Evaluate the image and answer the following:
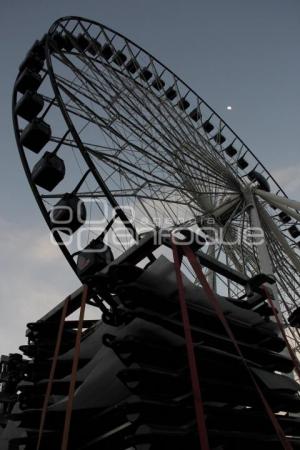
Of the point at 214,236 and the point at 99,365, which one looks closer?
the point at 99,365

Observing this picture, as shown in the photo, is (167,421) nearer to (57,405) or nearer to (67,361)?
(57,405)

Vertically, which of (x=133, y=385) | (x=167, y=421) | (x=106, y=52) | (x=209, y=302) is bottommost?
(x=167, y=421)

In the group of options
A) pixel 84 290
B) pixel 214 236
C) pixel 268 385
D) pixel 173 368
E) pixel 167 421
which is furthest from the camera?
pixel 214 236

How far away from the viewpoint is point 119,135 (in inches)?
339

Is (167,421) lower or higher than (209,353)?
lower

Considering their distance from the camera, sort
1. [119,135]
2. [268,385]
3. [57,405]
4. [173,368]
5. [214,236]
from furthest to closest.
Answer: [214,236], [119,135], [57,405], [268,385], [173,368]

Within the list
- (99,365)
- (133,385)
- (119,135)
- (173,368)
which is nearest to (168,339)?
(173,368)

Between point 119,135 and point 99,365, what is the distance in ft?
23.6

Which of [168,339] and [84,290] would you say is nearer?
[168,339]

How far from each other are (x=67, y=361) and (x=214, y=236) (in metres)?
9.51

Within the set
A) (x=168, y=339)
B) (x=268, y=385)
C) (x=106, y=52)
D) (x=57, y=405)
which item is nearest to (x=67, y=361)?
(x=57, y=405)

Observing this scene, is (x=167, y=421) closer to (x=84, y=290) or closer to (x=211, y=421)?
(x=211, y=421)

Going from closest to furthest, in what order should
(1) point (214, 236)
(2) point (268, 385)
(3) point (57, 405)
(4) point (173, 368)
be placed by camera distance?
(4) point (173, 368) < (2) point (268, 385) < (3) point (57, 405) < (1) point (214, 236)

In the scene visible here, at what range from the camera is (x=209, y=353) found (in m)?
1.67
